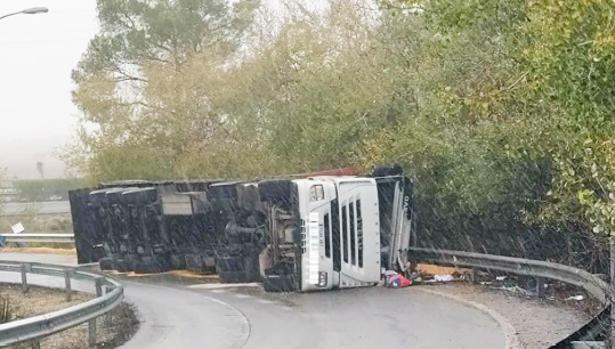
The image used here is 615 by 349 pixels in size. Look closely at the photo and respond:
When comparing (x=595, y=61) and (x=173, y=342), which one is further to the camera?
(x=173, y=342)

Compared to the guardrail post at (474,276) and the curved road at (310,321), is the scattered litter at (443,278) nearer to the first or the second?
the guardrail post at (474,276)

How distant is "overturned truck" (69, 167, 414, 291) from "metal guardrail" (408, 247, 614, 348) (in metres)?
0.68

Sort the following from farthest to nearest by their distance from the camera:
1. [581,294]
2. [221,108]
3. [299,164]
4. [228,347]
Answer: [221,108] < [299,164] < [581,294] < [228,347]

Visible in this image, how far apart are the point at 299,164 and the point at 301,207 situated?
8.17 metres

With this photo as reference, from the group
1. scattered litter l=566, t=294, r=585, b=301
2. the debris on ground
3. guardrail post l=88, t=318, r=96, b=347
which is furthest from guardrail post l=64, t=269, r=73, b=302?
scattered litter l=566, t=294, r=585, b=301

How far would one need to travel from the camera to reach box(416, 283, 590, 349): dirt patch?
1036 centimetres

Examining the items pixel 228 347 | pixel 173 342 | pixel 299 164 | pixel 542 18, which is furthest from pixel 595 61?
pixel 299 164

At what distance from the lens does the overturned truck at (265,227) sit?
15.0 meters

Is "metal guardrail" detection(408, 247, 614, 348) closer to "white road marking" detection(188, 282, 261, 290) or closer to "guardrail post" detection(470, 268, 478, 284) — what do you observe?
"guardrail post" detection(470, 268, 478, 284)

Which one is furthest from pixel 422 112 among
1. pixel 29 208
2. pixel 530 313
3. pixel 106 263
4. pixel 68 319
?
pixel 29 208

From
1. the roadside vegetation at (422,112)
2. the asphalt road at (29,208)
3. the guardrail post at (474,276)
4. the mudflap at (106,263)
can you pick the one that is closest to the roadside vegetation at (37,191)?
the asphalt road at (29,208)

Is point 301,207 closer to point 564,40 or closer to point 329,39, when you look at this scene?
point 564,40

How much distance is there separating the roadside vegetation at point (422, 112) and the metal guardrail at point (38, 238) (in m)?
2.35

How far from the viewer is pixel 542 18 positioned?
704 cm
